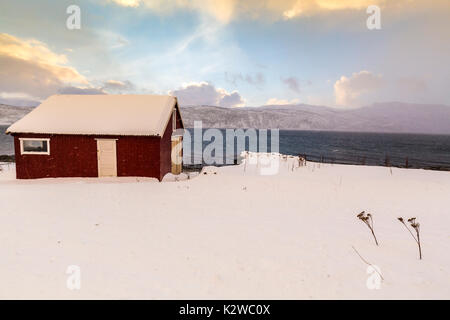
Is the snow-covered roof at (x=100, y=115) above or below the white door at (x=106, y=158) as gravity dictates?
above

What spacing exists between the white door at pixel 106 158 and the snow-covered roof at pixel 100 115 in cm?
76

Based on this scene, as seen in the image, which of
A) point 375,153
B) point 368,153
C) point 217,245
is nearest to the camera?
point 217,245

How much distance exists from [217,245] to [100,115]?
1428 centimetres

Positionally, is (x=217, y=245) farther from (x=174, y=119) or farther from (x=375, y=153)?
(x=375, y=153)

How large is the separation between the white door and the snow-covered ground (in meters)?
3.54

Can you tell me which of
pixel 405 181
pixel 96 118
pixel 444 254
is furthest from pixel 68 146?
pixel 405 181

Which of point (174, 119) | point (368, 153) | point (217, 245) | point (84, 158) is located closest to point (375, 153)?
point (368, 153)

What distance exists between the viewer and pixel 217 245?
635 cm

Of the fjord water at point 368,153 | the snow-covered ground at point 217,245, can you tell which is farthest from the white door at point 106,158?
the fjord water at point 368,153

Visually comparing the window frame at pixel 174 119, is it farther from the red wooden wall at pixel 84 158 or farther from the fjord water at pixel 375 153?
the fjord water at pixel 375 153

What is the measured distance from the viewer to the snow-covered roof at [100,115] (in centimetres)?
1494

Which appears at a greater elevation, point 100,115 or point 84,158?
point 100,115

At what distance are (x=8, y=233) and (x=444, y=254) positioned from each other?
12.2m
